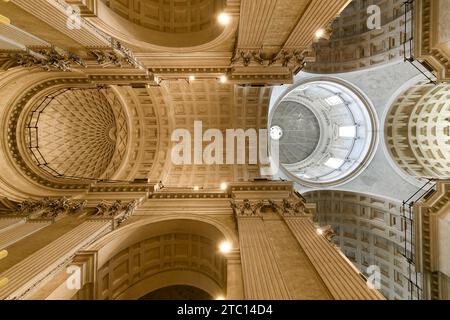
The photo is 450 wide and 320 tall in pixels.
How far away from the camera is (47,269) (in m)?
8.45

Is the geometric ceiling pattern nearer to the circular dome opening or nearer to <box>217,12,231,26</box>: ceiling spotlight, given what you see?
<box>217,12,231,26</box>: ceiling spotlight

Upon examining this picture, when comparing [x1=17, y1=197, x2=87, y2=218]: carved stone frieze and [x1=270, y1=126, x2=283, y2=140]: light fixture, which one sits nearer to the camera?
[x1=17, y1=197, x2=87, y2=218]: carved stone frieze

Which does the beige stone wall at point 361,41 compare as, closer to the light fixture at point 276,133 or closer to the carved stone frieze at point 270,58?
the light fixture at point 276,133

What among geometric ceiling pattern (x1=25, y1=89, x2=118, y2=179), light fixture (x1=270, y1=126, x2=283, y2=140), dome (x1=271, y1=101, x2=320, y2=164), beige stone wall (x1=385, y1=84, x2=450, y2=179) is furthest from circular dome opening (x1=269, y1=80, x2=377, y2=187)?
geometric ceiling pattern (x1=25, y1=89, x2=118, y2=179)

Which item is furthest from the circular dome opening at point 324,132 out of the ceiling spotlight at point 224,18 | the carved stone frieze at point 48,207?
the carved stone frieze at point 48,207

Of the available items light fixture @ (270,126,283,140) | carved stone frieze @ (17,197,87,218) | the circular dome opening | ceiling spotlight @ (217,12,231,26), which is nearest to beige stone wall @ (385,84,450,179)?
the circular dome opening

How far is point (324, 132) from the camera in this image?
2455 centimetres

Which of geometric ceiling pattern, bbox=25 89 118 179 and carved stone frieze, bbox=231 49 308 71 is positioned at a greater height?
carved stone frieze, bbox=231 49 308 71

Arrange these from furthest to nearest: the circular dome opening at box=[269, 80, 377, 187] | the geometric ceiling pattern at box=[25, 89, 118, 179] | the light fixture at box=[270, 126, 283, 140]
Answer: the light fixture at box=[270, 126, 283, 140] < the circular dome opening at box=[269, 80, 377, 187] < the geometric ceiling pattern at box=[25, 89, 118, 179]

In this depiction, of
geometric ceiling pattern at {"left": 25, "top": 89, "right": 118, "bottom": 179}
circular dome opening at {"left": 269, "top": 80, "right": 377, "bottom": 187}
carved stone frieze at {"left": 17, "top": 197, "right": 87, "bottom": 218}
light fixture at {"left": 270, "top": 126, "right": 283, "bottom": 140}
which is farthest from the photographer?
light fixture at {"left": 270, "top": 126, "right": 283, "bottom": 140}

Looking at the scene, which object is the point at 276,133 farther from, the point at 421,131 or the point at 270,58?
the point at 270,58

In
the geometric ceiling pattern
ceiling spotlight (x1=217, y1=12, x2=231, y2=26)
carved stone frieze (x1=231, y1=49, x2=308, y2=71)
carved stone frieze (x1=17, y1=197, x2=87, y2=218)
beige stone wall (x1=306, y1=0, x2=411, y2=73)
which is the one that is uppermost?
beige stone wall (x1=306, y1=0, x2=411, y2=73)

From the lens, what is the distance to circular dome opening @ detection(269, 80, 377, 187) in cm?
2041

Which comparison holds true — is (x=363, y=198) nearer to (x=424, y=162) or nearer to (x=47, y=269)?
(x=424, y=162)
